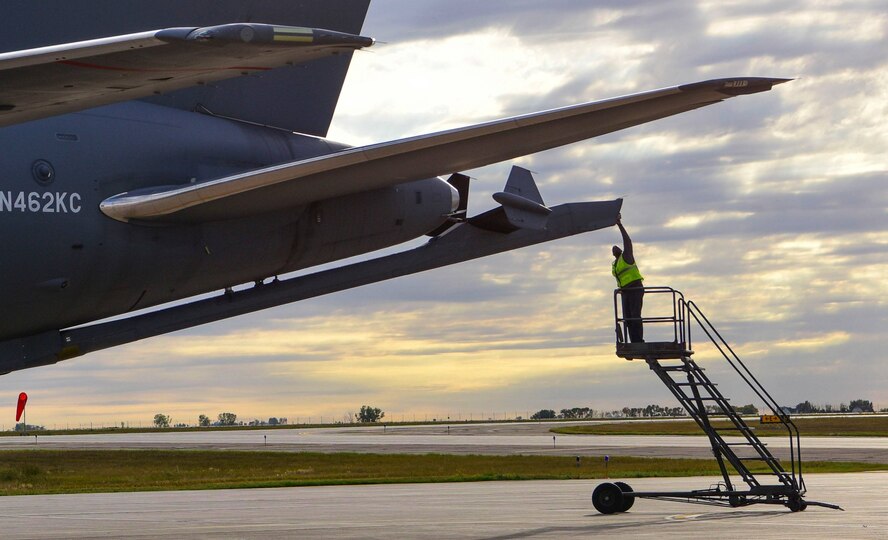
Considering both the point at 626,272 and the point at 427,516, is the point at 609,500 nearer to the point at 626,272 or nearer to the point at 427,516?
the point at 427,516

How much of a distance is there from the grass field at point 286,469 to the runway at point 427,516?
623 centimetres

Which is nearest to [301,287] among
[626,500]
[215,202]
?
[215,202]

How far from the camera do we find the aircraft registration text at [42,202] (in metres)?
12.7

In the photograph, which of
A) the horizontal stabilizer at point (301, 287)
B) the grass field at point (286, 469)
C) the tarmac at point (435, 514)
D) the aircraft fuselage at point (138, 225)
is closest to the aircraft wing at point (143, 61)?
the aircraft fuselage at point (138, 225)

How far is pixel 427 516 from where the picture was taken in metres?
20.3

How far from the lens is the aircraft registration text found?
1269cm

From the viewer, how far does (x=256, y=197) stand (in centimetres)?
1337

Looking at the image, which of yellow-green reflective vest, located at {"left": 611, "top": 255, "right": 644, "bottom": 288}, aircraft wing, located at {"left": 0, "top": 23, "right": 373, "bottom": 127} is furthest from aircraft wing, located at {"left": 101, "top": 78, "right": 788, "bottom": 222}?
yellow-green reflective vest, located at {"left": 611, "top": 255, "right": 644, "bottom": 288}

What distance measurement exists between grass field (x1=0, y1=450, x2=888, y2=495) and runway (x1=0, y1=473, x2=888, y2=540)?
623 centimetres

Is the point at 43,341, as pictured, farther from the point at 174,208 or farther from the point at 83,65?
the point at 83,65

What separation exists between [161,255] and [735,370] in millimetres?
11550

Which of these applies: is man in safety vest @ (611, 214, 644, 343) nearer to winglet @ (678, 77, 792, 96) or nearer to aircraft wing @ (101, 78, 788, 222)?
aircraft wing @ (101, 78, 788, 222)

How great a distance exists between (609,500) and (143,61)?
49.8 feet

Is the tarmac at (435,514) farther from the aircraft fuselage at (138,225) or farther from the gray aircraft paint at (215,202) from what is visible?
the aircraft fuselage at (138,225)
